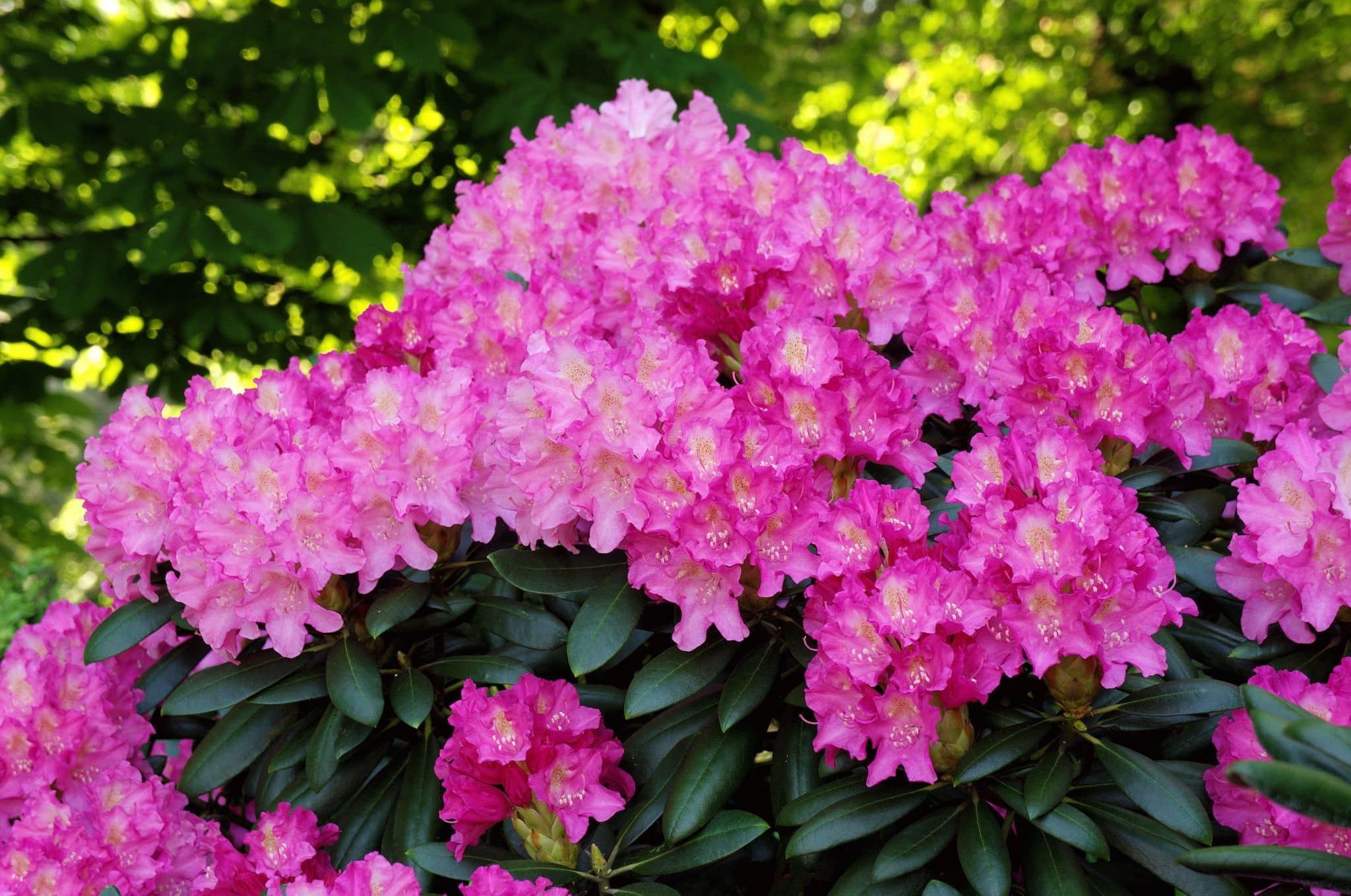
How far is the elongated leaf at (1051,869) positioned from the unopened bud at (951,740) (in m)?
0.14

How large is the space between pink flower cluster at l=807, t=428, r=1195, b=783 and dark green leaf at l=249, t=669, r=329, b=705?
2.36ft

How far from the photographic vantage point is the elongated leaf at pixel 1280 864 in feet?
3.19

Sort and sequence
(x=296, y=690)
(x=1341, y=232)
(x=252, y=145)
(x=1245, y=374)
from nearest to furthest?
(x=296, y=690) < (x=1245, y=374) < (x=1341, y=232) < (x=252, y=145)

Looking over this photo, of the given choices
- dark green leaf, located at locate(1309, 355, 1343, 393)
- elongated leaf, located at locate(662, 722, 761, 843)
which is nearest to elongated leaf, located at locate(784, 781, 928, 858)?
elongated leaf, located at locate(662, 722, 761, 843)

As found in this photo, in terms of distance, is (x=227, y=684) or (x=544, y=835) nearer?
(x=544, y=835)

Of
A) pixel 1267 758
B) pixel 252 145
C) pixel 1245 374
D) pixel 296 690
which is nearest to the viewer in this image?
pixel 1267 758

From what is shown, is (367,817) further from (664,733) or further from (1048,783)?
(1048,783)

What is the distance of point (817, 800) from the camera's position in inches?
50.1

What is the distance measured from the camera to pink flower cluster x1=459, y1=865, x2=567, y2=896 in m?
1.23

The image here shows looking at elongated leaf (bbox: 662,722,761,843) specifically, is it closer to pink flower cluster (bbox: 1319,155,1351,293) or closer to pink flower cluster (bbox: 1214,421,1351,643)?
pink flower cluster (bbox: 1214,421,1351,643)

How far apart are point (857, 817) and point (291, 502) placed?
0.82 meters

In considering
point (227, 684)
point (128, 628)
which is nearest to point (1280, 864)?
point (227, 684)

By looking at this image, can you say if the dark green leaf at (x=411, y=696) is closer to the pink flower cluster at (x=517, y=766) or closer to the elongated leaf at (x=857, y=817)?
the pink flower cluster at (x=517, y=766)

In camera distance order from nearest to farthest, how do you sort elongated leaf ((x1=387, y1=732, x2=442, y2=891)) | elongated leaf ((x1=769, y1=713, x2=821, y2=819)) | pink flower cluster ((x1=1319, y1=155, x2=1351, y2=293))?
1. elongated leaf ((x1=769, y1=713, x2=821, y2=819))
2. elongated leaf ((x1=387, y1=732, x2=442, y2=891))
3. pink flower cluster ((x1=1319, y1=155, x2=1351, y2=293))
